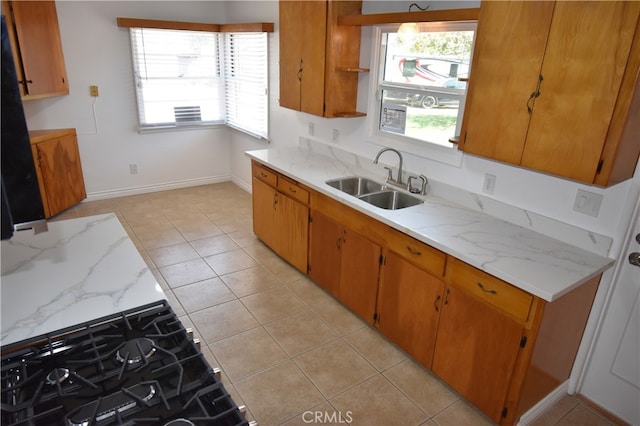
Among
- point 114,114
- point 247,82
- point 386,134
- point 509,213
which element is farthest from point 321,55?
point 114,114

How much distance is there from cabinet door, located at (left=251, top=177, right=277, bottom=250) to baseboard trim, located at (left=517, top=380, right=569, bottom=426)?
236 cm

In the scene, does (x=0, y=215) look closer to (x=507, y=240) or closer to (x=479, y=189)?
(x=507, y=240)

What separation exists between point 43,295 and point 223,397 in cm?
79

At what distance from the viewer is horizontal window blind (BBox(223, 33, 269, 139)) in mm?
4785

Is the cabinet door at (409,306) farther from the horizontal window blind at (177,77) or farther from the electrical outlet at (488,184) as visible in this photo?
the horizontal window blind at (177,77)

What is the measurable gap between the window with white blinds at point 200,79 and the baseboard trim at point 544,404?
371cm

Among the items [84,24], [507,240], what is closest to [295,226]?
[507,240]

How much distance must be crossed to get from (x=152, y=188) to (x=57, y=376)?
4786mm

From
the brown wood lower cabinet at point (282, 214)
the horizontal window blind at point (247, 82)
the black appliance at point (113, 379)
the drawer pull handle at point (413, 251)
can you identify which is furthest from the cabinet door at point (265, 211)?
the black appliance at point (113, 379)

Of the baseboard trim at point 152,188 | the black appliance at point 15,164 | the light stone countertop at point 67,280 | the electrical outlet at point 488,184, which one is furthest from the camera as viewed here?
the baseboard trim at point 152,188

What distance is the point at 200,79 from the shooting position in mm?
5496

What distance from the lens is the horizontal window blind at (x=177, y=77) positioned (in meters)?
5.07

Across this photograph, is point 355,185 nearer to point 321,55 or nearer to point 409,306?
point 321,55

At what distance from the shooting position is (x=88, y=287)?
57.8 inches
